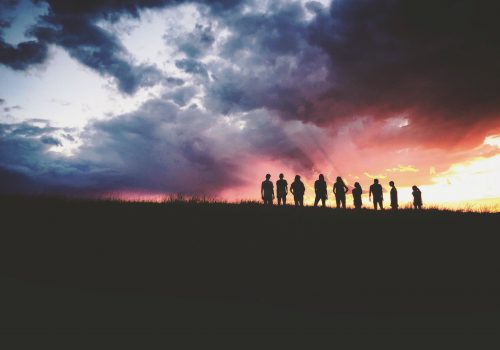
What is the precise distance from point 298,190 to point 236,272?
29.9 feet

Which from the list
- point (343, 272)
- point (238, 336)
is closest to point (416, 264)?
point (343, 272)

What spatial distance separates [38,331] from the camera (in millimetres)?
6383

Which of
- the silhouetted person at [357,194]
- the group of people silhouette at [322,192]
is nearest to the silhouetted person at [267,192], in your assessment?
the group of people silhouette at [322,192]

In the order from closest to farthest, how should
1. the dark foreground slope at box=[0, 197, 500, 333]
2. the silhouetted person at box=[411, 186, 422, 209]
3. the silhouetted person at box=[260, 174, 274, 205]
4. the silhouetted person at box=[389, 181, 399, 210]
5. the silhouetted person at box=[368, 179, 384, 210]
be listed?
the dark foreground slope at box=[0, 197, 500, 333] < the silhouetted person at box=[260, 174, 274, 205] < the silhouetted person at box=[368, 179, 384, 210] < the silhouetted person at box=[389, 181, 399, 210] < the silhouetted person at box=[411, 186, 422, 209]

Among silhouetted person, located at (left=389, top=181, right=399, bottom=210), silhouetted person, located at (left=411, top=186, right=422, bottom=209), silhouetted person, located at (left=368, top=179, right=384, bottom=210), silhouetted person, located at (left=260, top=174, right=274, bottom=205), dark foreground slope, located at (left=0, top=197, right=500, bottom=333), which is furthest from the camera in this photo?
silhouetted person, located at (left=411, top=186, right=422, bottom=209)

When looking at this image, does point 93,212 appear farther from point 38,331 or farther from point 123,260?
point 38,331

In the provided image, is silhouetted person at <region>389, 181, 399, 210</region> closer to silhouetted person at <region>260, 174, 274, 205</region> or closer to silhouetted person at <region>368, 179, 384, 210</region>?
silhouetted person at <region>368, 179, 384, 210</region>

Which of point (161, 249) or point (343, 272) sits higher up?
point (161, 249)

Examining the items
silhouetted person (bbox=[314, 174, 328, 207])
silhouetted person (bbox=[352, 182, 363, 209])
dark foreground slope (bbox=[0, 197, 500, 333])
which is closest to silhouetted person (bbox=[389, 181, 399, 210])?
silhouetted person (bbox=[352, 182, 363, 209])

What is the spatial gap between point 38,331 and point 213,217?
21.9 ft

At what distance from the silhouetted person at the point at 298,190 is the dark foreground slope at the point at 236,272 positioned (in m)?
4.14

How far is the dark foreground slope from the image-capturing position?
273 inches

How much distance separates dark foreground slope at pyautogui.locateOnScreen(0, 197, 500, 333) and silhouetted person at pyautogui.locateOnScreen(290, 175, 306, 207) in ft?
13.6

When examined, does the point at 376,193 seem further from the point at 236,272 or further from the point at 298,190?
the point at 236,272
